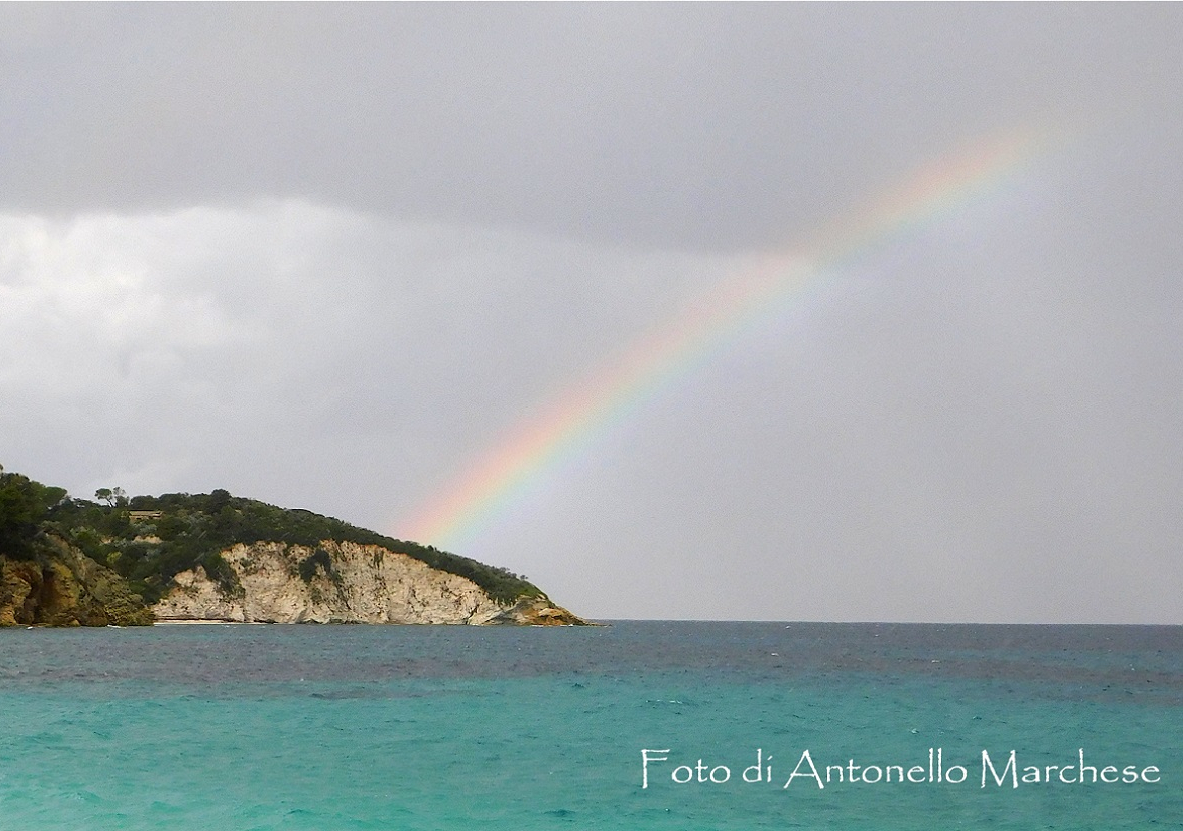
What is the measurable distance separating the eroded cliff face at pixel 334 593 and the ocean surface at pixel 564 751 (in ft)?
365

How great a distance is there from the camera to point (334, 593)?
17988 cm

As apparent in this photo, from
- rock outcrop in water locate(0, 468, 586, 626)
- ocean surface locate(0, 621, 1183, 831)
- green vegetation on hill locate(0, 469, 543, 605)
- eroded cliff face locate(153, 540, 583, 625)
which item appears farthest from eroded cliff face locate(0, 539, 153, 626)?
→ ocean surface locate(0, 621, 1183, 831)

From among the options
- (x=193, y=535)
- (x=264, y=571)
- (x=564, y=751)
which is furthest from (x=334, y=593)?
(x=564, y=751)

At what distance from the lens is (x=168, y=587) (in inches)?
6511

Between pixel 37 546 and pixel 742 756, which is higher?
pixel 37 546

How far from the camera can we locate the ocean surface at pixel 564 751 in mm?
22109

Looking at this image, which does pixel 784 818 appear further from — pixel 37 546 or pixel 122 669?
pixel 37 546

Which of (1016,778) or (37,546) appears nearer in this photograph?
(1016,778)

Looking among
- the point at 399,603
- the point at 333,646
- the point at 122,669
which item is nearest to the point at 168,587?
the point at 399,603

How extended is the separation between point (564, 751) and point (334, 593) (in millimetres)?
155310

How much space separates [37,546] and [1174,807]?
368 ft

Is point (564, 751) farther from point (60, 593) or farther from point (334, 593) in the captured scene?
point (334, 593)

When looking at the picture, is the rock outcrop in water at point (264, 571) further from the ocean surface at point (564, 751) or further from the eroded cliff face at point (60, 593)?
the ocean surface at point (564, 751)

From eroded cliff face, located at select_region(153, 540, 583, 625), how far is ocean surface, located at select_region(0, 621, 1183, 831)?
4385 inches
